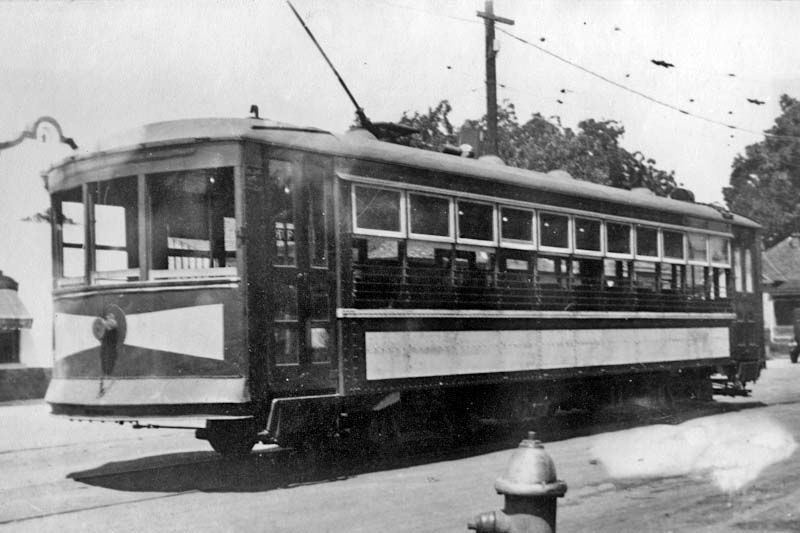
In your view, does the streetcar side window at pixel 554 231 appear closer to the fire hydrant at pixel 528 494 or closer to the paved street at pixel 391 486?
the paved street at pixel 391 486

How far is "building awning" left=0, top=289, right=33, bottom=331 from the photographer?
1886 centimetres

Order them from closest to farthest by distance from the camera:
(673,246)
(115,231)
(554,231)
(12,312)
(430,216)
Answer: (115,231) < (430,216) < (554,231) < (673,246) < (12,312)

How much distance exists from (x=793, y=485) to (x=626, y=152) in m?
30.4

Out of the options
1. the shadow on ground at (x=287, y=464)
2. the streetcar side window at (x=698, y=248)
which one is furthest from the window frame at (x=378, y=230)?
the streetcar side window at (x=698, y=248)

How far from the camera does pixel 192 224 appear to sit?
9.29m

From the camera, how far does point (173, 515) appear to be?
725 centimetres

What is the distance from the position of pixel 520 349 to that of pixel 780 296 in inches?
1450

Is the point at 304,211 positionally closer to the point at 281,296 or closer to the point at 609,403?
the point at 281,296

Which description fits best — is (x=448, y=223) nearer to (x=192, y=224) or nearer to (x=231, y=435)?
(x=192, y=224)

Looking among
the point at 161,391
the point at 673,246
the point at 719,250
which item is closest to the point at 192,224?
the point at 161,391

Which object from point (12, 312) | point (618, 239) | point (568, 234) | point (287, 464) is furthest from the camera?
point (12, 312)

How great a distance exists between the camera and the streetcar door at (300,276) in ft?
29.1

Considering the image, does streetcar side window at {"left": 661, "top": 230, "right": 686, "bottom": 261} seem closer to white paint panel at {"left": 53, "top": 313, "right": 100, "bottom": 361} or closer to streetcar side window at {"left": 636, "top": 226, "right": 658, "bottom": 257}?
streetcar side window at {"left": 636, "top": 226, "right": 658, "bottom": 257}

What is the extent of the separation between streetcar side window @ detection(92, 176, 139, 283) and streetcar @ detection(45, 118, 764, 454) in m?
0.02
